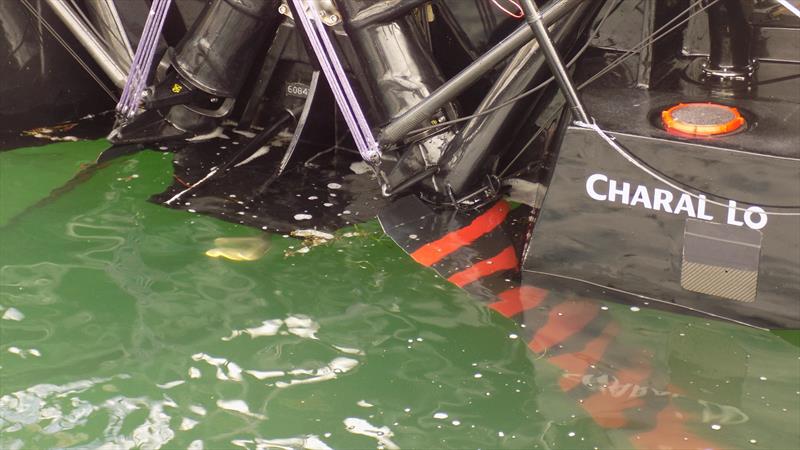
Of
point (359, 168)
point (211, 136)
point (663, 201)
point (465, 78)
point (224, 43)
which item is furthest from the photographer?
point (211, 136)

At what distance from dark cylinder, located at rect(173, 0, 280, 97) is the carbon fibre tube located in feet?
1.94

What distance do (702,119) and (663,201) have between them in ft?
0.69

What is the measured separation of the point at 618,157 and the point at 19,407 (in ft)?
4.48

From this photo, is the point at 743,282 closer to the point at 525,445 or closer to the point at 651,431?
the point at 651,431

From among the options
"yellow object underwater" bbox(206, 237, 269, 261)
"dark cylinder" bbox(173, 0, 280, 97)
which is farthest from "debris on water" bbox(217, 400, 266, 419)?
"dark cylinder" bbox(173, 0, 280, 97)

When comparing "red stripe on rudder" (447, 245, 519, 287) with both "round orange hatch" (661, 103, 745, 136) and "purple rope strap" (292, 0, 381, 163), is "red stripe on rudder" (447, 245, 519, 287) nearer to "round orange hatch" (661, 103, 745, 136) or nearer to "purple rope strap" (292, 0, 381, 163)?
→ "purple rope strap" (292, 0, 381, 163)

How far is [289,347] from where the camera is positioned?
2.13 metres

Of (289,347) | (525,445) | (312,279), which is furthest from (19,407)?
(525,445)

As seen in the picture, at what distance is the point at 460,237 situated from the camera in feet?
8.29

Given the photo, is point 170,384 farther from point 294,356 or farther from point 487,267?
point 487,267

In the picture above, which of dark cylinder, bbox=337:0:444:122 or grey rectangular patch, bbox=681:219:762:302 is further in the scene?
dark cylinder, bbox=337:0:444:122

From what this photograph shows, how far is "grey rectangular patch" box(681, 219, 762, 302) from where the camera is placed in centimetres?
208

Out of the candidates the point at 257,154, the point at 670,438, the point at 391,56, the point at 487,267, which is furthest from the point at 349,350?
the point at 257,154

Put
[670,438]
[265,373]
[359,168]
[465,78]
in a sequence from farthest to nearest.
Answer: [359,168] < [465,78] < [265,373] < [670,438]
